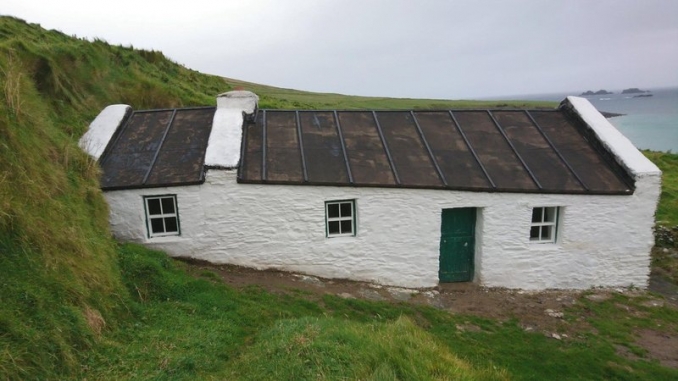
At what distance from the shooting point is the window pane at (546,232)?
38.3 feet

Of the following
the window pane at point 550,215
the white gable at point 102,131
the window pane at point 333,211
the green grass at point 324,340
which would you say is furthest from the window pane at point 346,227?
the white gable at point 102,131

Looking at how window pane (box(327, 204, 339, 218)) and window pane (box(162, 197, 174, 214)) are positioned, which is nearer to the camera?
window pane (box(162, 197, 174, 214))

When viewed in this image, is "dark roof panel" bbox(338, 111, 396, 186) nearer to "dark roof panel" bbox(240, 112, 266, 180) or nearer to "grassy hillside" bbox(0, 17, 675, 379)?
"dark roof panel" bbox(240, 112, 266, 180)

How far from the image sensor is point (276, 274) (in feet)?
34.9

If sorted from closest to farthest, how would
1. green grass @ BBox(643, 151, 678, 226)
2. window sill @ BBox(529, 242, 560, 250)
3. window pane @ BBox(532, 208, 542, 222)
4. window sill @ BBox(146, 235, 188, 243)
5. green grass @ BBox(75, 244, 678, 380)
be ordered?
green grass @ BBox(75, 244, 678, 380) → window sill @ BBox(146, 235, 188, 243) → window sill @ BBox(529, 242, 560, 250) → window pane @ BBox(532, 208, 542, 222) → green grass @ BBox(643, 151, 678, 226)

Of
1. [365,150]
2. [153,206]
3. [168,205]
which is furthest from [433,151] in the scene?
[153,206]

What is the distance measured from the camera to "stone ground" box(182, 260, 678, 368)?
9.42 meters

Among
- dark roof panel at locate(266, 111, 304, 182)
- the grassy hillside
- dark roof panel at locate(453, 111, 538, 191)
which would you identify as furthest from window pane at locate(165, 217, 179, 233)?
dark roof panel at locate(453, 111, 538, 191)

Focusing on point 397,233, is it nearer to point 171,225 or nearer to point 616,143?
point 171,225

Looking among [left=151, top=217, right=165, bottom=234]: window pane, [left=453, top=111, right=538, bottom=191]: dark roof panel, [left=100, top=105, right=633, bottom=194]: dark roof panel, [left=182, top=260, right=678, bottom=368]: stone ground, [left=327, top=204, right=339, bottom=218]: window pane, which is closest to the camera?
[left=182, top=260, right=678, bottom=368]: stone ground

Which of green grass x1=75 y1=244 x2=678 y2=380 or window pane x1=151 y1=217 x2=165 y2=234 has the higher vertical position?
window pane x1=151 y1=217 x2=165 y2=234

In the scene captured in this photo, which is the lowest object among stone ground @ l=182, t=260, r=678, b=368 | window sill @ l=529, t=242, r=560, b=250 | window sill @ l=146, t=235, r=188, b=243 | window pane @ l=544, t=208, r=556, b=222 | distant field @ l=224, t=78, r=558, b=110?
stone ground @ l=182, t=260, r=678, b=368

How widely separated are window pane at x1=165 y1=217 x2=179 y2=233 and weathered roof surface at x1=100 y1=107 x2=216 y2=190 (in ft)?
3.32

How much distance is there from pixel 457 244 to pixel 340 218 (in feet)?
10.8
